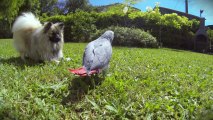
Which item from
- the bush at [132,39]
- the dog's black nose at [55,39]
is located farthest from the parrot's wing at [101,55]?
the bush at [132,39]

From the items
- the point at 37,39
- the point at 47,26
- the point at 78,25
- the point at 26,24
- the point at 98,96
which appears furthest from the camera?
the point at 78,25

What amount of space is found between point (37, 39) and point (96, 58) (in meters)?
2.35

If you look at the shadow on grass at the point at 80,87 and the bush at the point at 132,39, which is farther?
the bush at the point at 132,39

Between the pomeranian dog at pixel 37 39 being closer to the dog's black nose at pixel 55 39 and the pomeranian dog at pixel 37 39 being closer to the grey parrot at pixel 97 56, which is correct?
the dog's black nose at pixel 55 39

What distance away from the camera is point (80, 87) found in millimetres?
3234

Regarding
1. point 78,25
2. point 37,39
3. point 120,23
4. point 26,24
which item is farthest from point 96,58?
point 120,23

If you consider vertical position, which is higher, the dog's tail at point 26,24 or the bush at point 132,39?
the dog's tail at point 26,24

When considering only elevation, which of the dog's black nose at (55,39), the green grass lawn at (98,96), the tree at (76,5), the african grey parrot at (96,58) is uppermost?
the tree at (76,5)

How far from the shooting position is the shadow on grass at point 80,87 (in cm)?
293

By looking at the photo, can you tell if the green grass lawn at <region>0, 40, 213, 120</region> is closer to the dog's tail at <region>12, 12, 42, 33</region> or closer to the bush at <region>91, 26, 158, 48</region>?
the dog's tail at <region>12, 12, 42, 33</region>

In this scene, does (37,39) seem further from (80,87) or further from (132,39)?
(132,39)

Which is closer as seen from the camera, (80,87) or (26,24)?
(80,87)

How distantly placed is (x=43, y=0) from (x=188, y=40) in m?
9.37

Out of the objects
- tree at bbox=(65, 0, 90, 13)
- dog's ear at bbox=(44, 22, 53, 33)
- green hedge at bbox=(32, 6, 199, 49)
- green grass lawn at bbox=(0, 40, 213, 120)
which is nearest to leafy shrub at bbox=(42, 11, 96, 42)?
green hedge at bbox=(32, 6, 199, 49)
